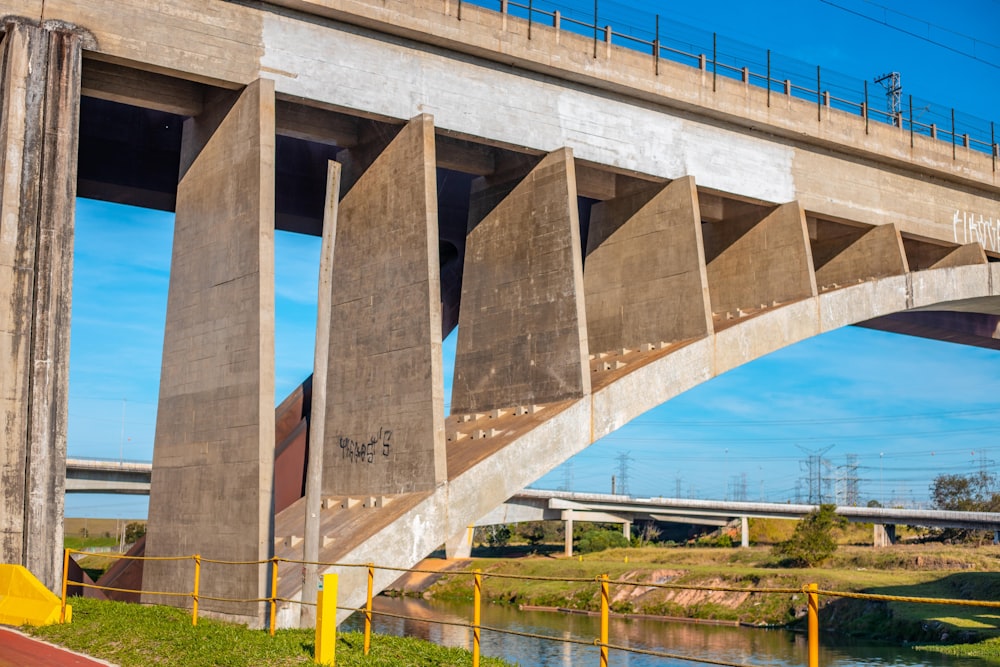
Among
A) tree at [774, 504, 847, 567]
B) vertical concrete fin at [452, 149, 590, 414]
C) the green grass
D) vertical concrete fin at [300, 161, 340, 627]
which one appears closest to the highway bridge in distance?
tree at [774, 504, 847, 567]

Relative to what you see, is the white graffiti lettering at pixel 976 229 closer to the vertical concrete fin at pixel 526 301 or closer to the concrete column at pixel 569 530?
the vertical concrete fin at pixel 526 301

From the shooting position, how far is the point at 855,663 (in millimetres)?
30922

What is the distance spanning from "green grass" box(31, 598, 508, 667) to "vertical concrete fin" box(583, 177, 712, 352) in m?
11.9

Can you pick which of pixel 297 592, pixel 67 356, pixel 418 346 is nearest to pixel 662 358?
pixel 418 346

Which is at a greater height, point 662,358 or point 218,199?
point 218,199

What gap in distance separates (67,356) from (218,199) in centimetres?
436

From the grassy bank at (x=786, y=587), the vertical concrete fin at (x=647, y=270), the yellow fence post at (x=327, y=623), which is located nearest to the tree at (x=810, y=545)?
the grassy bank at (x=786, y=587)

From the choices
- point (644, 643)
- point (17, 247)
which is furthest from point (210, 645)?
point (644, 643)

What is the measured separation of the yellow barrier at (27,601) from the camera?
56.1 feet

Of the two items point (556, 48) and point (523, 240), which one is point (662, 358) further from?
point (556, 48)

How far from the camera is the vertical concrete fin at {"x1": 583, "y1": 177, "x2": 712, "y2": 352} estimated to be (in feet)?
83.6

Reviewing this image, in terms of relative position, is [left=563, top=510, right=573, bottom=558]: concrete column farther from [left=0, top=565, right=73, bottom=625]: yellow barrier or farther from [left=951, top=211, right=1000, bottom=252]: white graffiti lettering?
[left=0, top=565, right=73, bottom=625]: yellow barrier

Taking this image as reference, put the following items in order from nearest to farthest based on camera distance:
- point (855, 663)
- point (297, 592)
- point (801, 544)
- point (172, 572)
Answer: point (297, 592)
point (172, 572)
point (855, 663)
point (801, 544)

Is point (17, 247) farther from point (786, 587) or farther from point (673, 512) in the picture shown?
point (673, 512)
